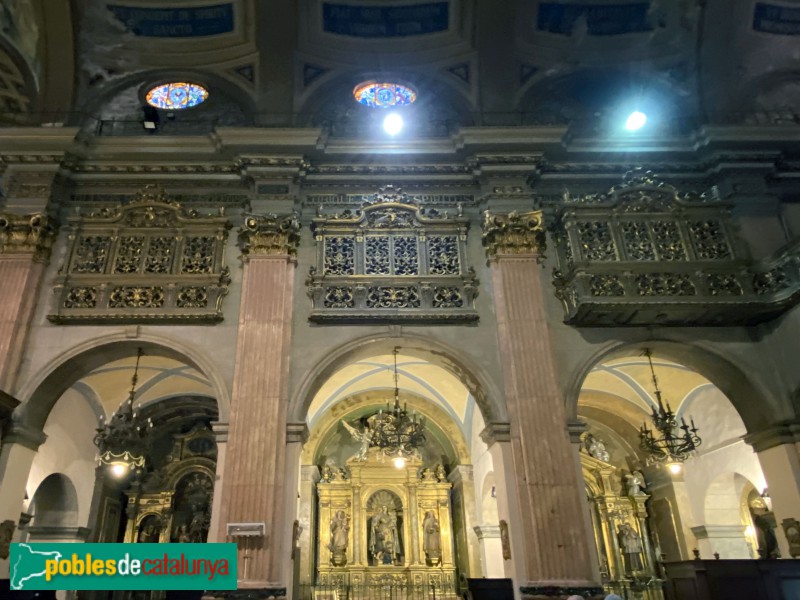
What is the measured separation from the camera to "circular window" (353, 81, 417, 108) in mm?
11758

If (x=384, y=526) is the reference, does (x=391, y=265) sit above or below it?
above

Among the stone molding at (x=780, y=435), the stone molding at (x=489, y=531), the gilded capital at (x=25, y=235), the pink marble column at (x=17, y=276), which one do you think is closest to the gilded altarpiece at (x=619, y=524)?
the stone molding at (x=489, y=531)

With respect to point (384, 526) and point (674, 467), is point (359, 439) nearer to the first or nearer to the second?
point (384, 526)

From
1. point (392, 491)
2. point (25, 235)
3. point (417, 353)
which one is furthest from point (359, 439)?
point (25, 235)

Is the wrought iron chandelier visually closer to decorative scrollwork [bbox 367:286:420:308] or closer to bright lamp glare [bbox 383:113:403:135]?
decorative scrollwork [bbox 367:286:420:308]

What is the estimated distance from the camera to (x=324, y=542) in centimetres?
1517

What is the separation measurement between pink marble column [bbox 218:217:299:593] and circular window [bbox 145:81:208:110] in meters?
3.58

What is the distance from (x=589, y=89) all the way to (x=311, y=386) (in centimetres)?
793

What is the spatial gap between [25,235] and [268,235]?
368 centimetres

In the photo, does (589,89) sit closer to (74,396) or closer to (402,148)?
(402,148)

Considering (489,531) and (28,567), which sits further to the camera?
(489,531)

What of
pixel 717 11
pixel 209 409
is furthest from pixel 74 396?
pixel 717 11

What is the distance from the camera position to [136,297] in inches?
360

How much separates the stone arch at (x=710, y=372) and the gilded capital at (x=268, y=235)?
187 inches
